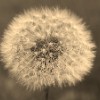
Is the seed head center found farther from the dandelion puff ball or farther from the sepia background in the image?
the sepia background

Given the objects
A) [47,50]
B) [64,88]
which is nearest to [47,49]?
[47,50]

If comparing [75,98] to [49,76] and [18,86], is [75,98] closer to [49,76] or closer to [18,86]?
[18,86]

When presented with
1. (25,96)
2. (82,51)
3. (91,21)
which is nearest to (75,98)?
(25,96)

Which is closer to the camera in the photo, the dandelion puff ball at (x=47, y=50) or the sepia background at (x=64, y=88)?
the dandelion puff ball at (x=47, y=50)

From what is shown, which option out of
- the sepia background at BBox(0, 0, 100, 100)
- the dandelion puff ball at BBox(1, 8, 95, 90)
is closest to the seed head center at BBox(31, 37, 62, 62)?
the dandelion puff ball at BBox(1, 8, 95, 90)

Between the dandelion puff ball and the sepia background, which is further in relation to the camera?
the sepia background

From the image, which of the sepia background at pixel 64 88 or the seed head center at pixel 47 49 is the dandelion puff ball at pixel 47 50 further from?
the sepia background at pixel 64 88

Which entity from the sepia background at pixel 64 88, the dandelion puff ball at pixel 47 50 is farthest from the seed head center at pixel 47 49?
the sepia background at pixel 64 88

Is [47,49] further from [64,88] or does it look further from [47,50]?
[64,88]
